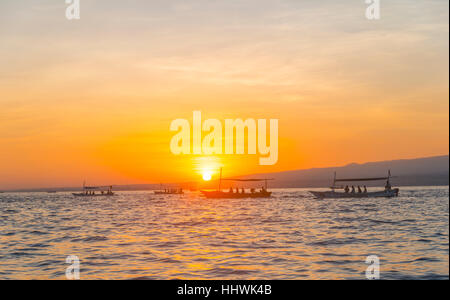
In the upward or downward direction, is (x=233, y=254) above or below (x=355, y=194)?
above

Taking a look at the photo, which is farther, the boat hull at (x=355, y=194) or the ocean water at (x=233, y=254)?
the boat hull at (x=355, y=194)

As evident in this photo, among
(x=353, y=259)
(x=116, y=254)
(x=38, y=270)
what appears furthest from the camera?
(x=116, y=254)

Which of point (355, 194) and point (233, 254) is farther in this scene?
point (355, 194)

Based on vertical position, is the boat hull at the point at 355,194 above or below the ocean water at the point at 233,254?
below

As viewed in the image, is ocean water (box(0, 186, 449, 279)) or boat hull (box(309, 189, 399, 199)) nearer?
ocean water (box(0, 186, 449, 279))

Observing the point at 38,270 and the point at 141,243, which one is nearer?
Result: the point at 38,270

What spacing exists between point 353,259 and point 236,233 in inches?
626

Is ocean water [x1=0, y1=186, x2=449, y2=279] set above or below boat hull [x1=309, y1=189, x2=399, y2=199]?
above

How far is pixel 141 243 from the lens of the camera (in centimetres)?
3177
